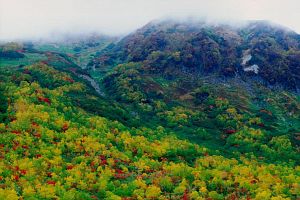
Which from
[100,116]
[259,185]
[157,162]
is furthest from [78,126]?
[259,185]

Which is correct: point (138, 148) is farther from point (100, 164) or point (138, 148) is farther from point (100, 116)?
point (100, 116)

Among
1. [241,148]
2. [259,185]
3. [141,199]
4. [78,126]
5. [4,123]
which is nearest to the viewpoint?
[141,199]

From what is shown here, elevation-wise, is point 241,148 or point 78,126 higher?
point 78,126

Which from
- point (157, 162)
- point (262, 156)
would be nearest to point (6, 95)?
point (157, 162)

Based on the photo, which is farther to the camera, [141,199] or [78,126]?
[78,126]

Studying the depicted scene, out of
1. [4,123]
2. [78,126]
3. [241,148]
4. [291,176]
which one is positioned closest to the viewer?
[291,176]

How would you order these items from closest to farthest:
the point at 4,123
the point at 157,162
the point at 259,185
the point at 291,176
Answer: the point at 259,185
the point at 291,176
the point at 157,162
the point at 4,123

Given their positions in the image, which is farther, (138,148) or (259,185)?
(138,148)

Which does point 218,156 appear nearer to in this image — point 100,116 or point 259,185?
point 259,185

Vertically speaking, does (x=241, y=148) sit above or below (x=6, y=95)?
below
